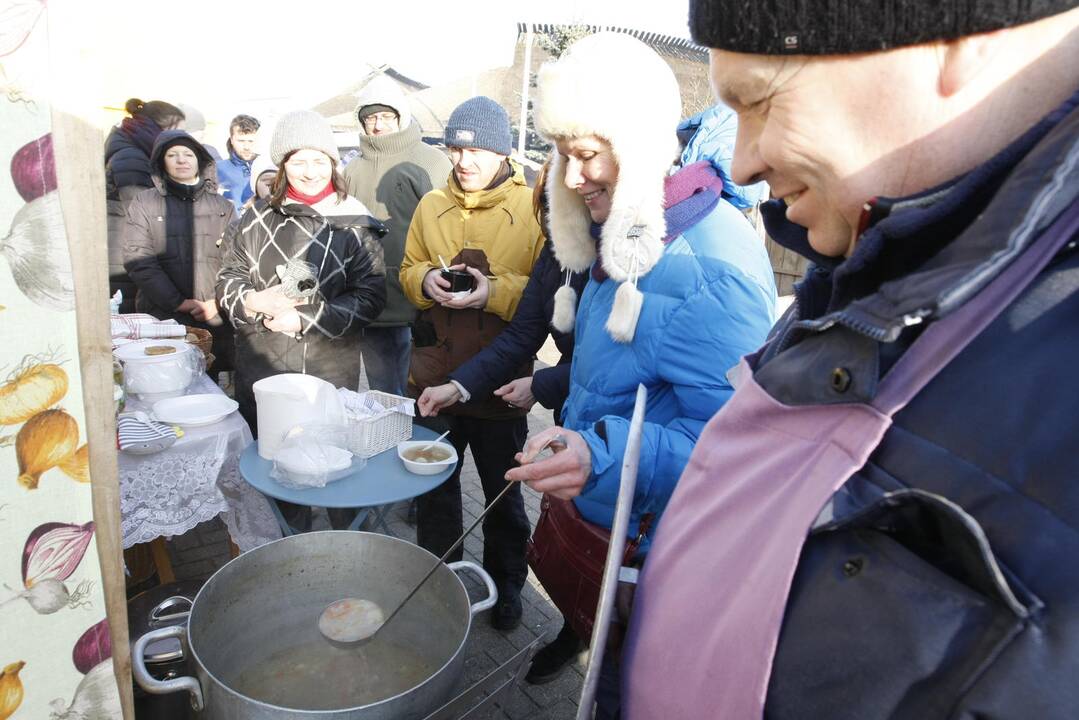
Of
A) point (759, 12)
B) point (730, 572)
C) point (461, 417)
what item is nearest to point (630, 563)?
point (730, 572)

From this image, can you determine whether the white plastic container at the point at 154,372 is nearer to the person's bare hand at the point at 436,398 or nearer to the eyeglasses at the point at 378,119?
the person's bare hand at the point at 436,398

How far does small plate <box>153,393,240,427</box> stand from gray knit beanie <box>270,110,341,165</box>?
1.37 meters

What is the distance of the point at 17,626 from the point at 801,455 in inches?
49.7

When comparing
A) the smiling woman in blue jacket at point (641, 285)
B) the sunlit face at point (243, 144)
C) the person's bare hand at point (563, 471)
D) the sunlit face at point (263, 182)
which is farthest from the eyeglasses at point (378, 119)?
the person's bare hand at point (563, 471)

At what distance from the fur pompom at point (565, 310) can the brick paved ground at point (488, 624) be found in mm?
1061

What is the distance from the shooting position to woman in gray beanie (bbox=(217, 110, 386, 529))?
126 inches

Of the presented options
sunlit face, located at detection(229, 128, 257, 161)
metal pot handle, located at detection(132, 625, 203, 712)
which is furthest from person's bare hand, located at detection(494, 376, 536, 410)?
sunlit face, located at detection(229, 128, 257, 161)

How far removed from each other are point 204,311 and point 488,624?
2.92 metres

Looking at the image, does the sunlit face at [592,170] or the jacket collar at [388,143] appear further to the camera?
the jacket collar at [388,143]

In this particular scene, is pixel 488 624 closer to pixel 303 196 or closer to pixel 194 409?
pixel 194 409

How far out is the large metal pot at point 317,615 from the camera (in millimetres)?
1650

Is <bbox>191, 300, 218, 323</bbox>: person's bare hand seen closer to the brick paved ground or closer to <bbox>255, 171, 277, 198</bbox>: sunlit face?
<bbox>255, 171, 277, 198</bbox>: sunlit face

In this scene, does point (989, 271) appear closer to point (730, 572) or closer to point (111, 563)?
point (730, 572)

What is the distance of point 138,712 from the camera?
1.51m
